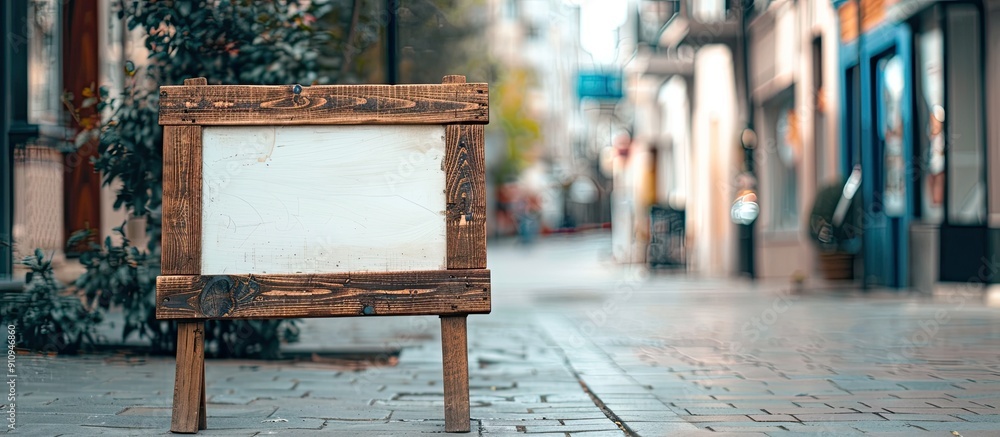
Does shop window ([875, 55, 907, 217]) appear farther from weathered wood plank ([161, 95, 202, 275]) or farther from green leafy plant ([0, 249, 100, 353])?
weathered wood plank ([161, 95, 202, 275])

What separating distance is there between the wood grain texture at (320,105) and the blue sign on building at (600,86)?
78.2 feet

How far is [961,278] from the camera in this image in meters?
11.1

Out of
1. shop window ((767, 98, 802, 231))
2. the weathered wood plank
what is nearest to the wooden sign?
the weathered wood plank

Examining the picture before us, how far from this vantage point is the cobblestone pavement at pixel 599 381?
4.47 m

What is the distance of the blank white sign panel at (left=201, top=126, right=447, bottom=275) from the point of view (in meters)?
4.21

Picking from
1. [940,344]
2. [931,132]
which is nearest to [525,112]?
[931,132]

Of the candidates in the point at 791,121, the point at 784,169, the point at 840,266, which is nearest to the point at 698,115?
the point at 784,169

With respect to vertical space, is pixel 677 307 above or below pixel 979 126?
below

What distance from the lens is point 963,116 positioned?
38.5ft

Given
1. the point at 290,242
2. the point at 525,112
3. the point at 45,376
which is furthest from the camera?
the point at 525,112

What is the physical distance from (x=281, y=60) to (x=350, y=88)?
8.54 feet

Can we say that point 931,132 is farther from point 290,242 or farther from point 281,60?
point 290,242

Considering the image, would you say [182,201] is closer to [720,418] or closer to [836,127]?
[720,418]

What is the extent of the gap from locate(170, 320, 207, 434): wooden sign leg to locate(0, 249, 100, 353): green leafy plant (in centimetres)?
186
